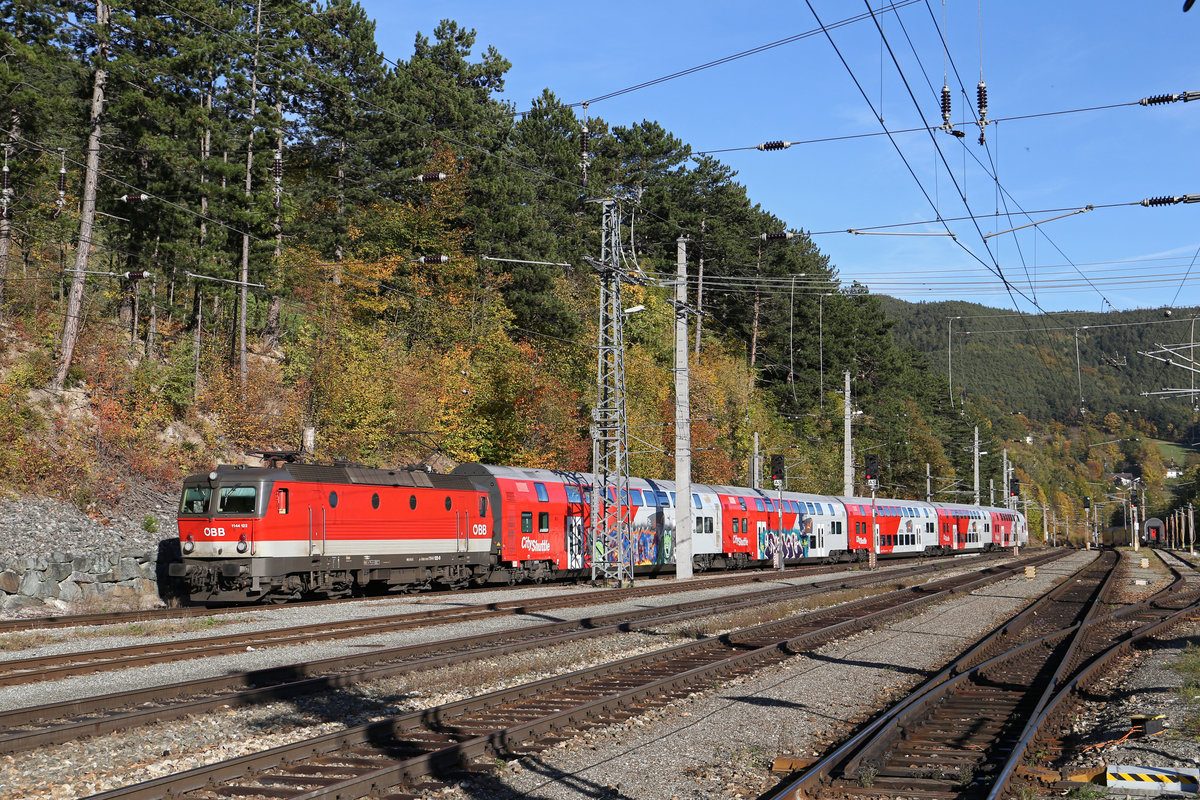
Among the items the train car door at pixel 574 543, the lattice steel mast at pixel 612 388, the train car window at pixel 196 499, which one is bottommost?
the train car door at pixel 574 543

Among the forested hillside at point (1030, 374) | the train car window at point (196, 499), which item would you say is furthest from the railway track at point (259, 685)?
the forested hillside at point (1030, 374)

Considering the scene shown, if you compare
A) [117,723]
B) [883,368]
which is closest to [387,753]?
[117,723]

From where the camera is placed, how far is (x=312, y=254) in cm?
5038

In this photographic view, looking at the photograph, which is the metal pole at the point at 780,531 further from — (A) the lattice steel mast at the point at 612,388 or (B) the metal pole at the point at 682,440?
(A) the lattice steel mast at the point at 612,388

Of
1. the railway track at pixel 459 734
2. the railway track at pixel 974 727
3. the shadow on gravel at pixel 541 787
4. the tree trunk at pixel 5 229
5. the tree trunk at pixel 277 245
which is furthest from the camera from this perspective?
the tree trunk at pixel 277 245

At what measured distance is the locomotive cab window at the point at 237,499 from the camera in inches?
906

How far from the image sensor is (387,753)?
966cm

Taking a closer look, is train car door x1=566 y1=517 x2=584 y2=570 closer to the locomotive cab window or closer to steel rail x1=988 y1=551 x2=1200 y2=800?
the locomotive cab window

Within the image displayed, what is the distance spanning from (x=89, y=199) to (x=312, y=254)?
65.5ft

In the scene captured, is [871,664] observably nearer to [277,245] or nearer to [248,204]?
[248,204]

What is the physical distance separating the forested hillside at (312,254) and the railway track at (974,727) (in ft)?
46.8

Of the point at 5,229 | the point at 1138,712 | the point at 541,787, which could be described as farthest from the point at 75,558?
the point at 1138,712

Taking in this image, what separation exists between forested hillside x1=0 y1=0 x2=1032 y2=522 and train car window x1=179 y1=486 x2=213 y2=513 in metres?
5.69

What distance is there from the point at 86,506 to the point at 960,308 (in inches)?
7272
